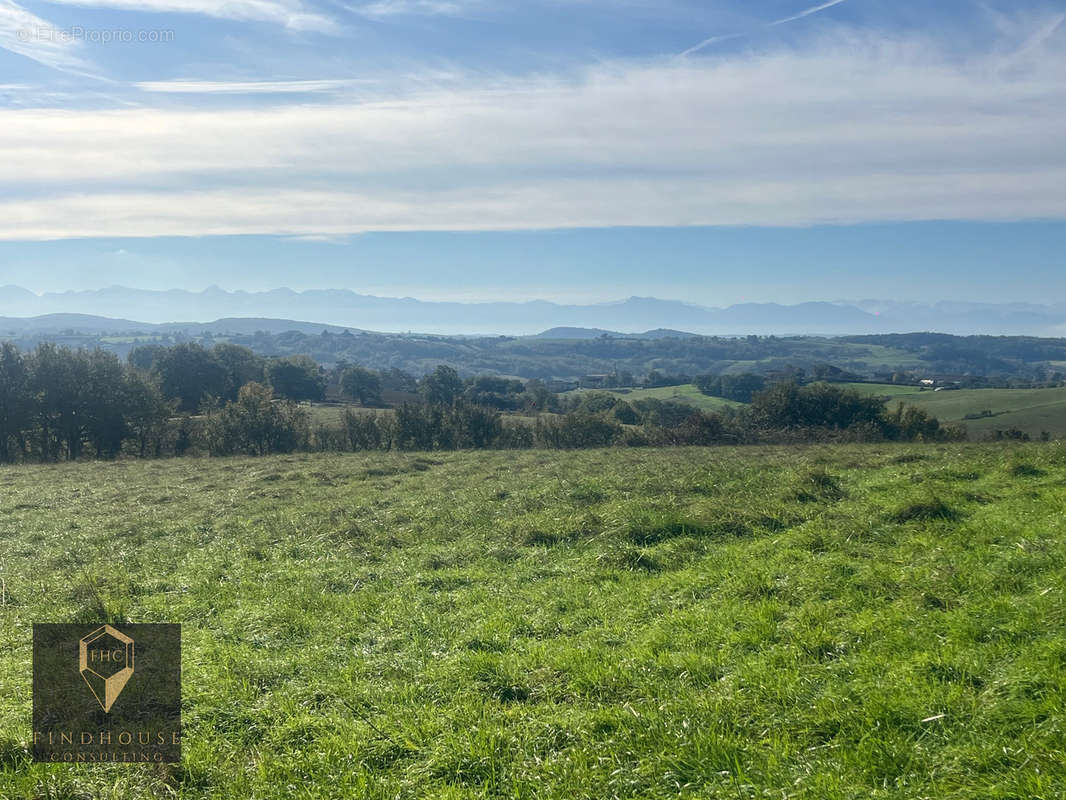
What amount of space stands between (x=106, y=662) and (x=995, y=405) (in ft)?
352

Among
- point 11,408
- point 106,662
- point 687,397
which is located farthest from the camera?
point 687,397

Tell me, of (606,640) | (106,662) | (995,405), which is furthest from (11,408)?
(995,405)

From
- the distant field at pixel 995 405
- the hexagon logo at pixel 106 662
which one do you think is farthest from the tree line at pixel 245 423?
the hexagon logo at pixel 106 662

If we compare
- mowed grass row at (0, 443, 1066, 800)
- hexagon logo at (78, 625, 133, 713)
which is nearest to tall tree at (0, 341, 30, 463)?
mowed grass row at (0, 443, 1066, 800)

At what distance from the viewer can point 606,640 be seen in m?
8.88

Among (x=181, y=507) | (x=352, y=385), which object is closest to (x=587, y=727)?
(x=181, y=507)

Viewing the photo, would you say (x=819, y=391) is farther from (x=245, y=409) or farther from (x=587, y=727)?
(x=587, y=727)

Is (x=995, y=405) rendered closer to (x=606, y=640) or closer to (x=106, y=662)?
(x=606, y=640)

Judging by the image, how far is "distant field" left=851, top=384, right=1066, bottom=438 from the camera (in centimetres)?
7152

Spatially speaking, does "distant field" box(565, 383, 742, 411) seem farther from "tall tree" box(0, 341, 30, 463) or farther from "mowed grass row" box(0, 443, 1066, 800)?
"mowed grass row" box(0, 443, 1066, 800)

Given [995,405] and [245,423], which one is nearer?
[245,423]

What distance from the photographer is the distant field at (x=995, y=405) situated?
71519 millimetres

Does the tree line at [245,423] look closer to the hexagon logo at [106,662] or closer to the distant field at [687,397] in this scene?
the hexagon logo at [106,662]

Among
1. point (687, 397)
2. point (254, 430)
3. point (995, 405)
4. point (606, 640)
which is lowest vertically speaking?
point (254, 430)
